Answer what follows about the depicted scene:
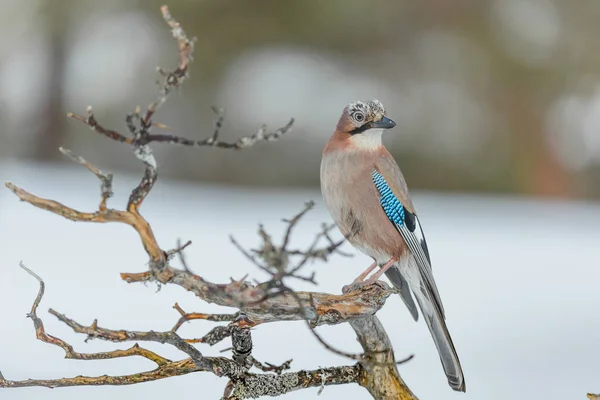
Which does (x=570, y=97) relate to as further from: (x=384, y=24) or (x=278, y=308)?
(x=278, y=308)

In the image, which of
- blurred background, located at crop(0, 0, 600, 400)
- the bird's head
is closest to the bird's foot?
the bird's head

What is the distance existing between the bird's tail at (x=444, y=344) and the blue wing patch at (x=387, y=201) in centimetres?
20

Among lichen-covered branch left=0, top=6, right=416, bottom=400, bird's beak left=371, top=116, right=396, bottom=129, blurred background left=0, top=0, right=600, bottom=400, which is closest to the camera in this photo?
lichen-covered branch left=0, top=6, right=416, bottom=400

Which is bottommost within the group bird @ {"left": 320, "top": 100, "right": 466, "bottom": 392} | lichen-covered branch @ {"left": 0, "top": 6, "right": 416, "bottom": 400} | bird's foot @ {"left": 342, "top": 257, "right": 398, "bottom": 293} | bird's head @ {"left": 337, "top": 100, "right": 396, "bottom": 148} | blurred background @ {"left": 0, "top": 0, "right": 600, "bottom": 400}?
lichen-covered branch @ {"left": 0, "top": 6, "right": 416, "bottom": 400}

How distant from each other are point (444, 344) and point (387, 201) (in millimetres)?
340

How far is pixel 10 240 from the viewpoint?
3.74 metres

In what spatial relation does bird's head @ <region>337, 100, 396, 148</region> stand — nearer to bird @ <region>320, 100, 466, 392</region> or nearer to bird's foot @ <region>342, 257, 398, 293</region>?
bird @ <region>320, 100, 466, 392</region>

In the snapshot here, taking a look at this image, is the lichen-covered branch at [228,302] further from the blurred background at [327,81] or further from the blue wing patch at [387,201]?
the blurred background at [327,81]

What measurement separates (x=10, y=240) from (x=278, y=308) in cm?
275

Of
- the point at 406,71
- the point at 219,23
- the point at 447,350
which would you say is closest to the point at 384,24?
the point at 406,71

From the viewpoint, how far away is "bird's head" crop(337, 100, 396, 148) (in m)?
1.69

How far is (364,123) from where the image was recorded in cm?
171

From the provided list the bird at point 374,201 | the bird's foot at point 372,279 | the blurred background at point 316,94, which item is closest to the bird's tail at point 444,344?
the bird at point 374,201

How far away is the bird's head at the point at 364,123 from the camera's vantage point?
1.69 metres
